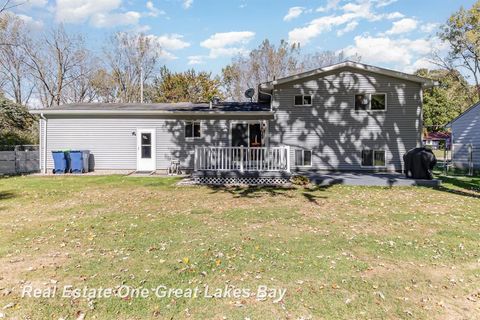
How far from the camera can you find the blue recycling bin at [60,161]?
1422 cm

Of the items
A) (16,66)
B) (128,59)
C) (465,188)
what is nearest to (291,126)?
(465,188)

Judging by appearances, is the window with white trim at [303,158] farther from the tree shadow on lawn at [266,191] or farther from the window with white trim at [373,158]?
the tree shadow on lawn at [266,191]

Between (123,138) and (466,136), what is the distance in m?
20.1

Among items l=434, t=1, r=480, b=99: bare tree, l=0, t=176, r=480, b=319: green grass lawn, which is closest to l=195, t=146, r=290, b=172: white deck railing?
l=0, t=176, r=480, b=319: green grass lawn

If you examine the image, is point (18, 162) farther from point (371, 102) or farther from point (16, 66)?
point (16, 66)

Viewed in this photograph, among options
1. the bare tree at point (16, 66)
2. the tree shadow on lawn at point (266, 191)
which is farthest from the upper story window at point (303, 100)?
the bare tree at point (16, 66)

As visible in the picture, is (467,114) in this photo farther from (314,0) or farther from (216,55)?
(216,55)

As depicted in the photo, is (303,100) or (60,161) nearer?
(60,161)

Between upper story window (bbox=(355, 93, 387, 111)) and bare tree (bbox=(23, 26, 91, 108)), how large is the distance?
2899 centimetres

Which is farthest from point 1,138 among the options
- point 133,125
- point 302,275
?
point 302,275

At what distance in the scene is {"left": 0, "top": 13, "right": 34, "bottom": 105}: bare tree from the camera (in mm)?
26391

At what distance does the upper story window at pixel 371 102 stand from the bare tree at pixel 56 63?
95.1 ft

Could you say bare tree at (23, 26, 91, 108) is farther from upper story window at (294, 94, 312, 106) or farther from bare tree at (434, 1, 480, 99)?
bare tree at (434, 1, 480, 99)

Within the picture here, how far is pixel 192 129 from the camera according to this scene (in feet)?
49.1
